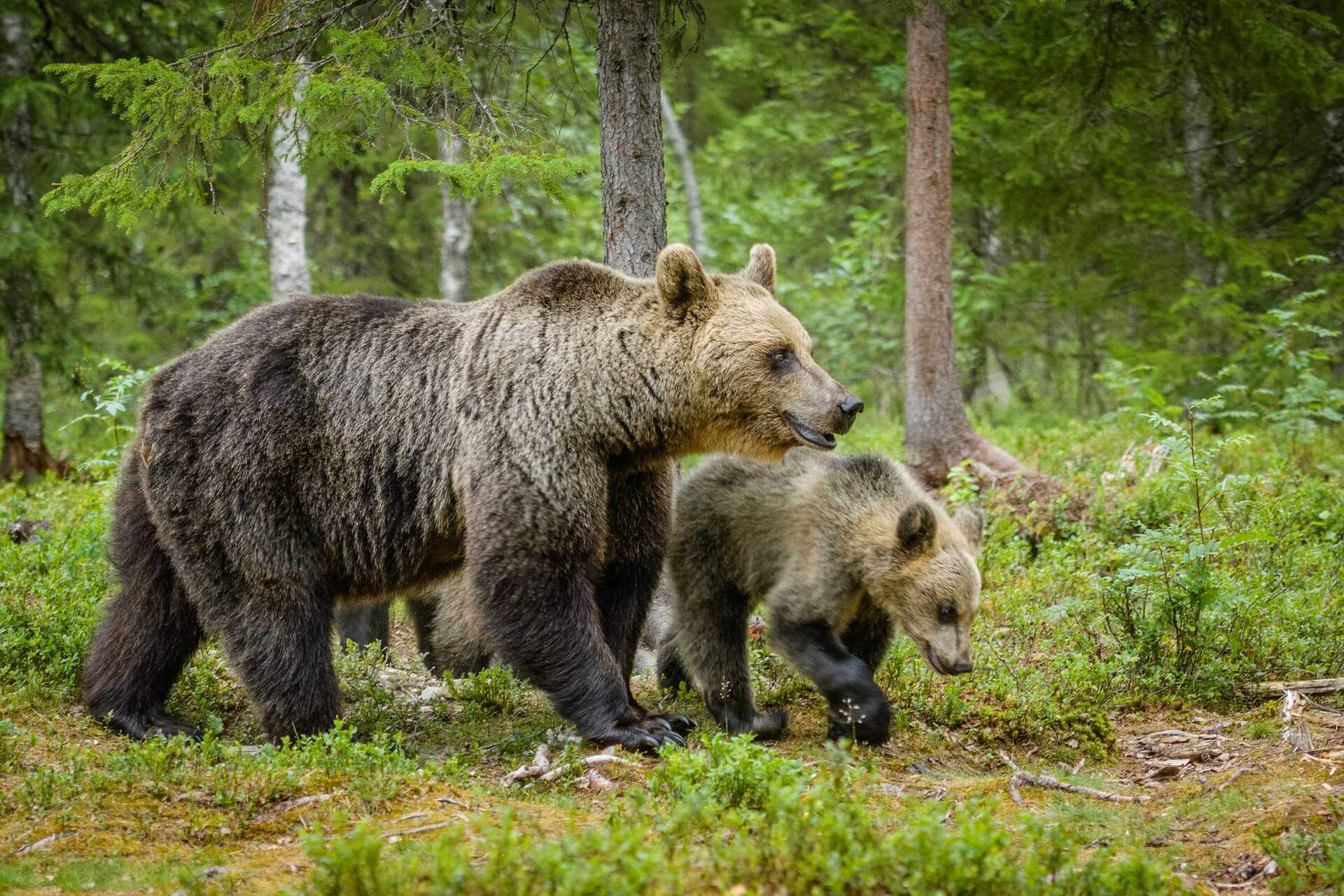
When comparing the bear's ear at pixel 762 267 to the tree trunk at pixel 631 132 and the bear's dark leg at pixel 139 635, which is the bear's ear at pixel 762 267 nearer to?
the tree trunk at pixel 631 132

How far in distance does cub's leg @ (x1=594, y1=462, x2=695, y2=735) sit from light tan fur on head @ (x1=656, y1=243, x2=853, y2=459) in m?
0.51

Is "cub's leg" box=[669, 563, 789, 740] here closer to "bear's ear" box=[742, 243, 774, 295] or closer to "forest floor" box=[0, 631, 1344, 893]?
"forest floor" box=[0, 631, 1344, 893]

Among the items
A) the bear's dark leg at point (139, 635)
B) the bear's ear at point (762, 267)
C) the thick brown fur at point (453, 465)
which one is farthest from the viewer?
the bear's ear at point (762, 267)

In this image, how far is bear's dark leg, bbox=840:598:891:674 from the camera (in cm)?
693

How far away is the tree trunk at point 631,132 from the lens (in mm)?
7648

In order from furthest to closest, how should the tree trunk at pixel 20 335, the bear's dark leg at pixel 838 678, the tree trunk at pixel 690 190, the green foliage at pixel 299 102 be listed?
the tree trunk at pixel 690 190
the tree trunk at pixel 20 335
the green foliage at pixel 299 102
the bear's dark leg at pixel 838 678

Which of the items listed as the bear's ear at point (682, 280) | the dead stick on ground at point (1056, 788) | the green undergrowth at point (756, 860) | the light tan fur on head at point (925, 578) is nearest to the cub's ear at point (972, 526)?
the light tan fur on head at point (925, 578)

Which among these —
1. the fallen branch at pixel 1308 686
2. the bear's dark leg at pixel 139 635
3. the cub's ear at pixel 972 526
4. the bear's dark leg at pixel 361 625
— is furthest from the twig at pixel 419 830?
the fallen branch at pixel 1308 686

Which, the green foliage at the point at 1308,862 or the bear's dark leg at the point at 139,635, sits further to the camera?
the bear's dark leg at the point at 139,635

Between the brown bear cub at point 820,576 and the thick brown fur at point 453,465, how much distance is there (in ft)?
2.01

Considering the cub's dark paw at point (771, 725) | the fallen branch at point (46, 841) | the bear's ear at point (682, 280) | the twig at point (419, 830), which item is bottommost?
the cub's dark paw at point (771, 725)

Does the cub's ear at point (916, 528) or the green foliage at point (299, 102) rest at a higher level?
the green foliage at point (299, 102)

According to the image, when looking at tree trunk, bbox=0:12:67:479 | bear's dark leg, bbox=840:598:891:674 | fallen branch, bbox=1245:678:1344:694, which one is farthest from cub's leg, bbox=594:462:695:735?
tree trunk, bbox=0:12:67:479

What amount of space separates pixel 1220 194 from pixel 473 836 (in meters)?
14.6
